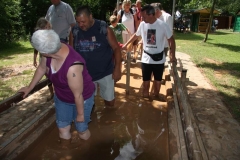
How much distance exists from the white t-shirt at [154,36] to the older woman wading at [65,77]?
1933 millimetres

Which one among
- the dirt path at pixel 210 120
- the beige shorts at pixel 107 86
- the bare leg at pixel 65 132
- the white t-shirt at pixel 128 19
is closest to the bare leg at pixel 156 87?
the dirt path at pixel 210 120

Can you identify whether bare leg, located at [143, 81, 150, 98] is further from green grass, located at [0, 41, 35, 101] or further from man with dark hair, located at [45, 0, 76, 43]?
green grass, located at [0, 41, 35, 101]

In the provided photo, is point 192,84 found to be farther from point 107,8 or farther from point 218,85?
point 107,8

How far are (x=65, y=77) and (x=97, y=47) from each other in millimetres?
1214

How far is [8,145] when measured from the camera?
8.91ft

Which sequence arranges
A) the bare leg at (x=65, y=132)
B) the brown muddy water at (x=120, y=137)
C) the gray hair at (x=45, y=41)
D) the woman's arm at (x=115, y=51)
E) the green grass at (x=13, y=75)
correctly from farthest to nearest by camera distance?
the green grass at (x=13, y=75) < the woman's arm at (x=115, y=51) < the brown muddy water at (x=120, y=137) < the bare leg at (x=65, y=132) < the gray hair at (x=45, y=41)

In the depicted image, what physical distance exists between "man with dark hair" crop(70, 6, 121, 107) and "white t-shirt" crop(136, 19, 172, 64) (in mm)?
879

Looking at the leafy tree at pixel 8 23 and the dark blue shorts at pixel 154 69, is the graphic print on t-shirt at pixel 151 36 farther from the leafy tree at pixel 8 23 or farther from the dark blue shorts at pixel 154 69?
the leafy tree at pixel 8 23

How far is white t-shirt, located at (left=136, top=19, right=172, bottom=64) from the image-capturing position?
162 inches

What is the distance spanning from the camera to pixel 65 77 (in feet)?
7.29

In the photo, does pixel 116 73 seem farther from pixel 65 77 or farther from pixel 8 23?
pixel 8 23

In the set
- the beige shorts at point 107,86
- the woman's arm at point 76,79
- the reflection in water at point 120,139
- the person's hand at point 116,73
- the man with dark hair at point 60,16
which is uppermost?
the man with dark hair at point 60,16

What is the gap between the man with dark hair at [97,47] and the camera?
10.2 ft

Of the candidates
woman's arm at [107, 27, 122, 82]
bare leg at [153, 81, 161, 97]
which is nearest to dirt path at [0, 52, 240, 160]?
bare leg at [153, 81, 161, 97]
